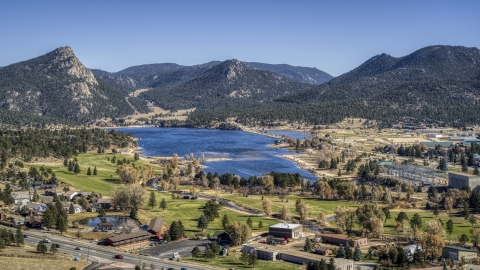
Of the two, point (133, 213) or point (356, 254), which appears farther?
point (133, 213)

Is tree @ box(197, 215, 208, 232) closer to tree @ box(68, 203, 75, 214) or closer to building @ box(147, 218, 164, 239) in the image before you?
building @ box(147, 218, 164, 239)

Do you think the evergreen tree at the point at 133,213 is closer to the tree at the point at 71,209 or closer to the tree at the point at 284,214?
the tree at the point at 71,209

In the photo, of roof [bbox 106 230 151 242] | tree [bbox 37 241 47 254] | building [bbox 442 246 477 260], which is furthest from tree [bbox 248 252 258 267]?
building [bbox 442 246 477 260]

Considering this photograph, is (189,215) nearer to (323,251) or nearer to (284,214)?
(284,214)

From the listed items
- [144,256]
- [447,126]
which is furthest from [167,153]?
[447,126]

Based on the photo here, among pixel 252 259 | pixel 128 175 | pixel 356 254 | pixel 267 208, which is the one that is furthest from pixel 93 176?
pixel 356 254

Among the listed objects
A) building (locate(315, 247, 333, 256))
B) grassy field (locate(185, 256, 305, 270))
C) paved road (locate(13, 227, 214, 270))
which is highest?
building (locate(315, 247, 333, 256))
